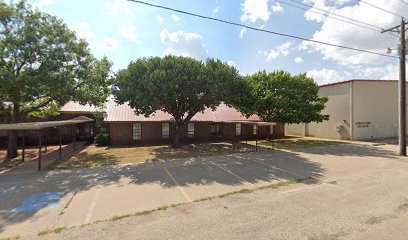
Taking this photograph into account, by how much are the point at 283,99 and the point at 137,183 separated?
17680mm

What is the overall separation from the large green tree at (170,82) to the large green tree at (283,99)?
529 cm

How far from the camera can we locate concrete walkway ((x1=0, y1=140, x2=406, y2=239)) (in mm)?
6793

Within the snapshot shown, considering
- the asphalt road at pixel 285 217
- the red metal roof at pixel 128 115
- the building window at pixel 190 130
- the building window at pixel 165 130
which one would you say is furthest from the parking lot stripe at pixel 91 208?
the building window at pixel 190 130

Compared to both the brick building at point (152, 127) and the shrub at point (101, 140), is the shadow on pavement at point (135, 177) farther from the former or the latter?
the shrub at point (101, 140)

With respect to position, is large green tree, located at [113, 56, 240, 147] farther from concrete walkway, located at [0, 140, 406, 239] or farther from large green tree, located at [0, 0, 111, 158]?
concrete walkway, located at [0, 140, 406, 239]

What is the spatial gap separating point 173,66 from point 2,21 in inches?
446

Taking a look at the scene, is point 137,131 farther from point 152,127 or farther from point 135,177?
point 135,177

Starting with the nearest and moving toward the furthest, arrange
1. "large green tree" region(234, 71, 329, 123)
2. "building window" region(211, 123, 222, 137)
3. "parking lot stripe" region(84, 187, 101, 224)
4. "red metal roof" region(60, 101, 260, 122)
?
"parking lot stripe" region(84, 187, 101, 224) → "red metal roof" region(60, 101, 260, 122) → "large green tree" region(234, 71, 329, 123) → "building window" region(211, 123, 222, 137)

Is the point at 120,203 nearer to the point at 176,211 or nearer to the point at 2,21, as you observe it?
the point at 176,211

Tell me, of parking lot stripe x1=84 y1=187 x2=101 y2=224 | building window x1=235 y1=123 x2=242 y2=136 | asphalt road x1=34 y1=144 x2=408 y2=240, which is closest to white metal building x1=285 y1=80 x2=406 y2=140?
building window x1=235 y1=123 x2=242 y2=136

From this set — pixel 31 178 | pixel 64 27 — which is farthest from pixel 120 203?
pixel 64 27

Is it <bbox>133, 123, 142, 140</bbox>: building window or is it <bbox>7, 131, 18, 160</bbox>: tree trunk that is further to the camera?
<bbox>133, 123, 142, 140</bbox>: building window

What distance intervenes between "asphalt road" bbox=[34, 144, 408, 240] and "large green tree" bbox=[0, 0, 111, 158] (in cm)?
1210

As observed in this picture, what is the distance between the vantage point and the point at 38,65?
15.3m
